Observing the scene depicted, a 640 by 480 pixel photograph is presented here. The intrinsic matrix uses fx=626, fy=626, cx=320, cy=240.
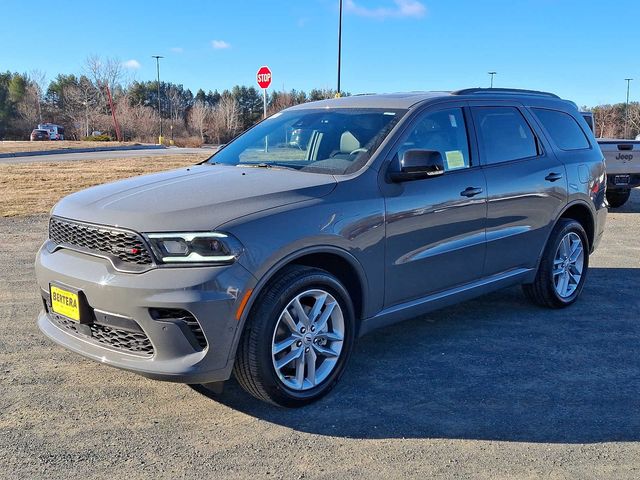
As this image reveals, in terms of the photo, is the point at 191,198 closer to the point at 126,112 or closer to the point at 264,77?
the point at 264,77

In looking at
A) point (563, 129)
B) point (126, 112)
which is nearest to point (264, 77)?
point (563, 129)

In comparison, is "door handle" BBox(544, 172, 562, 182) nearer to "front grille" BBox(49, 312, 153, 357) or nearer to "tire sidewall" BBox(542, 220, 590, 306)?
"tire sidewall" BBox(542, 220, 590, 306)

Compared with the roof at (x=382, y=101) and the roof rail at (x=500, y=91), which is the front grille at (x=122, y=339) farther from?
the roof rail at (x=500, y=91)

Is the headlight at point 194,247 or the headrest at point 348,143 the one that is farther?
the headrest at point 348,143

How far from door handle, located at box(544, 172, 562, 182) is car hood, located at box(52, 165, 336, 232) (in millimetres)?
2335

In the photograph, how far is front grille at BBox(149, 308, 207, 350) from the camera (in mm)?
3182

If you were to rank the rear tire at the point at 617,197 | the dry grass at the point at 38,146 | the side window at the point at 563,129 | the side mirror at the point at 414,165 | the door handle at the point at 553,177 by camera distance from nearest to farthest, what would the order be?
1. the side mirror at the point at 414,165
2. the door handle at the point at 553,177
3. the side window at the point at 563,129
4. the rear tire at the point at 617,197
5. the dry grass at the point at 38,146

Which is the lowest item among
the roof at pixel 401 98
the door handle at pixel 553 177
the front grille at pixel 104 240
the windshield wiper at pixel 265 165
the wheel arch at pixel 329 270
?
the wheel arch at pixel 329 270

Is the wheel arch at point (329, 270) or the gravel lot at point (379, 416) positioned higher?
the wheel arch at point (329, 270)

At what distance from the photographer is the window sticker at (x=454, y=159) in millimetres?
4562

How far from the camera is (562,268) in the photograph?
225 inches

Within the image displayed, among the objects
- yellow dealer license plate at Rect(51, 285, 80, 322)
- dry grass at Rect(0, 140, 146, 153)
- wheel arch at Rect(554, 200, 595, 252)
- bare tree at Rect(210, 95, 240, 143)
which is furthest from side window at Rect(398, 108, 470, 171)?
bare tree at Rect(210, 95, 240, 143)

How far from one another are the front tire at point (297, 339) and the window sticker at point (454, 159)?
1.41m

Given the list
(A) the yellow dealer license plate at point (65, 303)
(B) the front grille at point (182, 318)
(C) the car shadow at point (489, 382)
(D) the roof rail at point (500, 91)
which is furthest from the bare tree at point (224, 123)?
(B) the front grille at point (182, 318)
